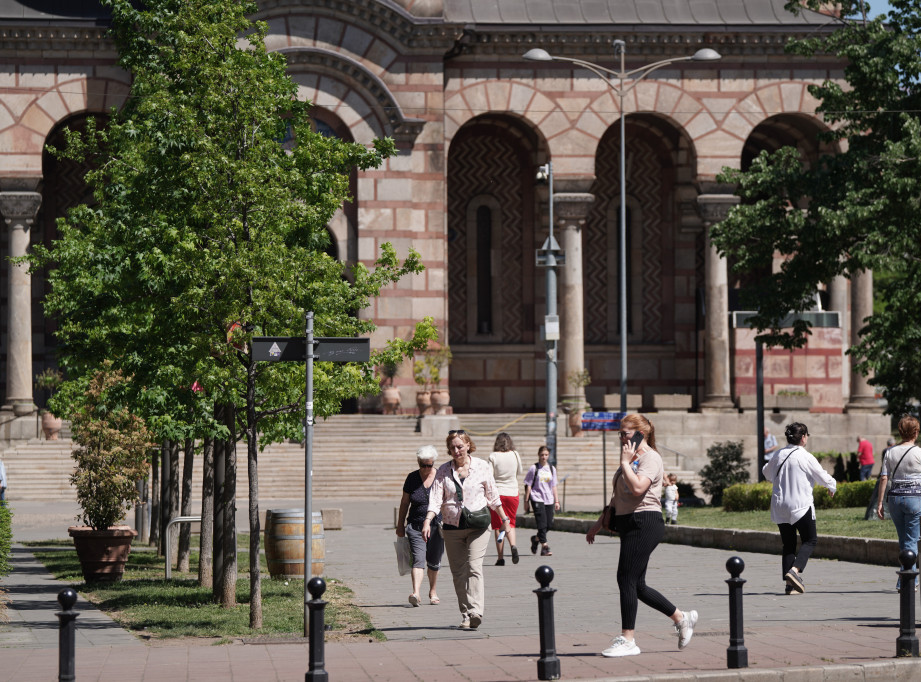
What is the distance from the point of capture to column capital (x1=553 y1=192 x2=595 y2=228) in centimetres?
4650

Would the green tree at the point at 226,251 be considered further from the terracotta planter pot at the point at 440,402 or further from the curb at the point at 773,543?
the terracotta planter pot at the point at 440,402

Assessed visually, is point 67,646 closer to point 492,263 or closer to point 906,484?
point 906,484

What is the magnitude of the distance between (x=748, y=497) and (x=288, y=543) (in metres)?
11.8

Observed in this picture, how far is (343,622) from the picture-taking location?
571 inches

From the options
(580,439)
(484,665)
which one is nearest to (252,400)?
(484,665)

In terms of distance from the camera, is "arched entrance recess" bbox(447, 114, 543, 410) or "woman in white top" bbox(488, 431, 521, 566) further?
"arched entrance recess" bbox(447, 114, 543, 410)

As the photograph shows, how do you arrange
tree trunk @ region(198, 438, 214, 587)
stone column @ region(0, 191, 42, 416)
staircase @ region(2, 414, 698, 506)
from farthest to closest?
stone column @ region(0, 191, 42, 416)
staircase @ region(2, 414, 698, 506)
tree trunk @ region(198, 438, 214, 587)

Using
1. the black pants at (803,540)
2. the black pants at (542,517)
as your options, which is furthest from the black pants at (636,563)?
the black pants at (542,517)

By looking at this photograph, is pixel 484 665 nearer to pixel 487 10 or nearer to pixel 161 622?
pixel 161 622

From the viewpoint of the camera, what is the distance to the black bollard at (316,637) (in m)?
10.3

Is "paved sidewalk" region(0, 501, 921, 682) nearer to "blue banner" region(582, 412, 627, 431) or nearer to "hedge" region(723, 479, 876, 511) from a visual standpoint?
"hedge" region(723, 479, 876, 511)

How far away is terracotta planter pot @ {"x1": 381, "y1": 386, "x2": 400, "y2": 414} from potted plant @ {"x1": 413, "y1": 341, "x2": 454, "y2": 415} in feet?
2.38

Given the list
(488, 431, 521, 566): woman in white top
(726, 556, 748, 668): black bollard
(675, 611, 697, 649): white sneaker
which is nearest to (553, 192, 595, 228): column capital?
(488, 431, 521, 566): woman in white top

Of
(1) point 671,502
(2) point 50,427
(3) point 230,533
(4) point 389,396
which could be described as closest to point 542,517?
(1) point 671,502
